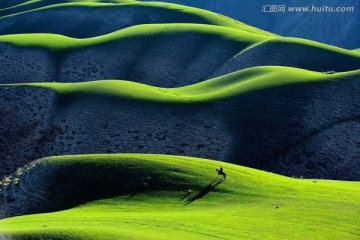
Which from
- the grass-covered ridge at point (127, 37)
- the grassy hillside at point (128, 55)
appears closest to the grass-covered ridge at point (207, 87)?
the grassy hillside at point (128, 55)

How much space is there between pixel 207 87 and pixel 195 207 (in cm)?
3731

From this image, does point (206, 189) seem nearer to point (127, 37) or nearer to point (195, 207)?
point (195, 207)

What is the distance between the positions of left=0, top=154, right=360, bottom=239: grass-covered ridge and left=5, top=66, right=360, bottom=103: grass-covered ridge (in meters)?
21.1

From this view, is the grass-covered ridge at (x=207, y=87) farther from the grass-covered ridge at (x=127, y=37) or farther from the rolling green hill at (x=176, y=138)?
the grass-covered ridge at (x=127, y=37)

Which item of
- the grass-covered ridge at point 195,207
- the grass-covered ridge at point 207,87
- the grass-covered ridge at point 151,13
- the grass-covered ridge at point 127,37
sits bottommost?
the grass-covered ridge at point 195,207

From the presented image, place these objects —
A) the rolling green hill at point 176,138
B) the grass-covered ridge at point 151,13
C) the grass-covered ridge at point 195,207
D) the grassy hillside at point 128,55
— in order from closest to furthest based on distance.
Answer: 1. the grass-covered ridge at point 195,207
2. the rolling green hill at point 176,138
3. the grassy hillside at point 128,55
4. the grass-covered ridge at point 151,13

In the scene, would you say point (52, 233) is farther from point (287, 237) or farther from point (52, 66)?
point (52, 66)

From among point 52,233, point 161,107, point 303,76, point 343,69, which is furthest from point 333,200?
point 343,69

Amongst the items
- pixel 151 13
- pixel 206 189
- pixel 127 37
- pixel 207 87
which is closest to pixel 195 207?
pixel 206 189

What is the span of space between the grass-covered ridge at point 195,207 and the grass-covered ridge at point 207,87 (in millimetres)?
21065

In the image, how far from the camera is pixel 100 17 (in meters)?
129

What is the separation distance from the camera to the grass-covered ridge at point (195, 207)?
30078 millimetres

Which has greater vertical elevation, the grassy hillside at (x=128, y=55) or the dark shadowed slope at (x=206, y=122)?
the grassy hillside at (x=128, y=55)

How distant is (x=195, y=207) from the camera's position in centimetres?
3619
